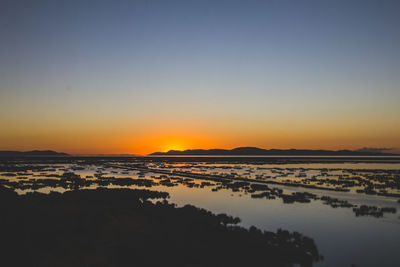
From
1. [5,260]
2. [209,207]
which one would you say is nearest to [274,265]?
[5,260]

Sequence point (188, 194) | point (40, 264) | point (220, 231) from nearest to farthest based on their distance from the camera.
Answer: point (40, 264)
point (220, 231)
point (188, 194)

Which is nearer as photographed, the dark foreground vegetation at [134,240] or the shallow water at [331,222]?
the dark foreground vegetation at [134,240]

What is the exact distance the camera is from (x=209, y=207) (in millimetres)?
24750

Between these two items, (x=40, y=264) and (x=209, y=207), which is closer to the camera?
(x=40, y=264)

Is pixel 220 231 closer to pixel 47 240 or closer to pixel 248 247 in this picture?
pixel 248 247

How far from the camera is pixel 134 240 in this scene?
543 inches

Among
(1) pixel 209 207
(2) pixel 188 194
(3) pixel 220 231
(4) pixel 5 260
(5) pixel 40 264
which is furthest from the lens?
(2) pixel 188 194

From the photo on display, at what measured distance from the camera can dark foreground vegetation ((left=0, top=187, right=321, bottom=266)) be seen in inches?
440

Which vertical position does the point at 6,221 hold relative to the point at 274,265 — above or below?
above

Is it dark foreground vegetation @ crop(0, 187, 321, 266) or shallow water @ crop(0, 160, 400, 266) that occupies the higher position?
dark foreground vegetation @ crop(0, 187, 321, 266)

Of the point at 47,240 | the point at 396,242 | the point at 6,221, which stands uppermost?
the point at 6,221

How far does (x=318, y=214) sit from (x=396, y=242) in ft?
22.0

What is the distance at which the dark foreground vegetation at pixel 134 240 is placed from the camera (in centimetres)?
1119

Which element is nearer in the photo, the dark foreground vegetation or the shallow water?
the dark foreground vegetation
